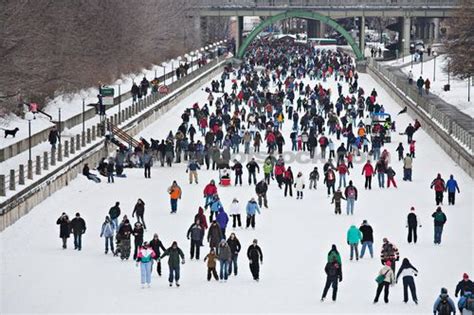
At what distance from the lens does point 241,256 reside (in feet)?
86.2

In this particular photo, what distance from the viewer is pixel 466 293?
19.8 meters

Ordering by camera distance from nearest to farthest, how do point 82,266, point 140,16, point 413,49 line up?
point 82,266 < point 140,16 < point 413,49

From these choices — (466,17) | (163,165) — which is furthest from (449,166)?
(466,17)

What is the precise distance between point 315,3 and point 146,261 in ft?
301

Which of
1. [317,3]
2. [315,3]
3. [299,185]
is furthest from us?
[315,3]

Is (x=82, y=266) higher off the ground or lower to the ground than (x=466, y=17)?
lower

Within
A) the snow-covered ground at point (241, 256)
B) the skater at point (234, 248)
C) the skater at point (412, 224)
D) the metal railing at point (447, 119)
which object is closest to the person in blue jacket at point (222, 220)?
the snow-covered ground at point (241, 256)

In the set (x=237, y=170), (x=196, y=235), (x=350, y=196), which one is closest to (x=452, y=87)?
(x=237, y=170)

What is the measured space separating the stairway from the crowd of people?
4.97 feet

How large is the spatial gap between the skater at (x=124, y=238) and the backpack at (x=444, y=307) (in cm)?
782

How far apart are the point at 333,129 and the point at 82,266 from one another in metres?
24.5

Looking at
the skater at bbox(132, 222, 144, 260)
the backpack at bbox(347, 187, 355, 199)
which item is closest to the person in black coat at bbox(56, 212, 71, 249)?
the skater at bbox(132, 222, 144, 260)

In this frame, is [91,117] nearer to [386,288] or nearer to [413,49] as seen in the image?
[386,288]

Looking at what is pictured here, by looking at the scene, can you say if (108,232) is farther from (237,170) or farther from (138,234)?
(237,170)
